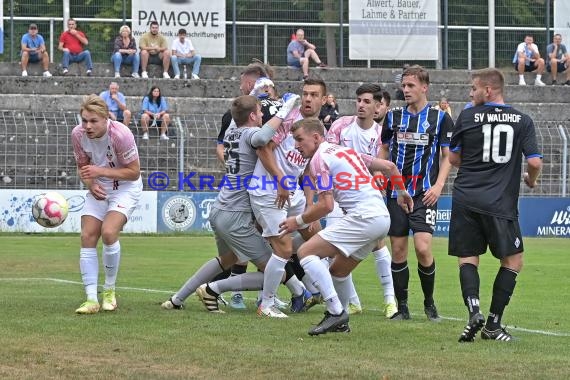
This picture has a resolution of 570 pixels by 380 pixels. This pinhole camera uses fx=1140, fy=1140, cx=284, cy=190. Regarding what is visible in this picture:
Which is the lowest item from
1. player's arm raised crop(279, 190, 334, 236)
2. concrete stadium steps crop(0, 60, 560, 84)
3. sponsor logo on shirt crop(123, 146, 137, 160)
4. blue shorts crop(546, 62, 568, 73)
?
player's arm raised crop(279, 190, 334, 236)

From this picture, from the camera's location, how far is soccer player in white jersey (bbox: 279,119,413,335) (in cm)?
929

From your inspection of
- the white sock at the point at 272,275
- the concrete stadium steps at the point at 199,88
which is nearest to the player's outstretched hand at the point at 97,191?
the white sock at the point at 272,275

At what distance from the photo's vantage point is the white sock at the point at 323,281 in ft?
30.0

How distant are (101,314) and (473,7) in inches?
983

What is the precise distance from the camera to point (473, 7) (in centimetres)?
3338

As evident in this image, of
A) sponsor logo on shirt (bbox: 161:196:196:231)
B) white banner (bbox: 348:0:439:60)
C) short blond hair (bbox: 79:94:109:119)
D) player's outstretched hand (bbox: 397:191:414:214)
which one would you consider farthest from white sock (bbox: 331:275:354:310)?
white banner (bbox: 348:0:439:60)

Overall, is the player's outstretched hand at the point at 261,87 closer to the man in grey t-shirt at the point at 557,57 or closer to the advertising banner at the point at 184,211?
the advertising banner at the point at 184,211

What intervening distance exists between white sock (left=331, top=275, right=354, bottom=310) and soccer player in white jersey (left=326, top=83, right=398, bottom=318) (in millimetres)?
938

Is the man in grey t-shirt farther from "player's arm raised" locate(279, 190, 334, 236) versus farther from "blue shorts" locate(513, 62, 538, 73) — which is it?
"player's arm raised" locate(279, 190, 334, 236)

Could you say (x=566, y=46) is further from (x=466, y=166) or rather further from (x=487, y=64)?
(x=466, y=166)

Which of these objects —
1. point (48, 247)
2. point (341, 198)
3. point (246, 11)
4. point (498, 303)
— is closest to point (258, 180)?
point (341, 198)

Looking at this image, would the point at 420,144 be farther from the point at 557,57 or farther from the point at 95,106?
the point at 557,57

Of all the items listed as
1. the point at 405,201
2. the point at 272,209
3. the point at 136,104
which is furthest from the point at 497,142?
the point at 136,104

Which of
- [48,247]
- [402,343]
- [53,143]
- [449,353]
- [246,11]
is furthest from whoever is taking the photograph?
[246,11]
